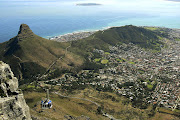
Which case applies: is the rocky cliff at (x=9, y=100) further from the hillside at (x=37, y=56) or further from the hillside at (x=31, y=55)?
the hillside at (x=31, y=55)

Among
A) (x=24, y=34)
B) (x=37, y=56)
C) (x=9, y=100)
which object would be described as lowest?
(x=37, y=56)

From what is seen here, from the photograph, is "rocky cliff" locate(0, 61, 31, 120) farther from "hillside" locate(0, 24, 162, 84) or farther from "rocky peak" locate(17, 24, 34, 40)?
"rocky peak" locate(17, 24, 34, 40)

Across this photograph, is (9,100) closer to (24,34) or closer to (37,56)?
(37,56)

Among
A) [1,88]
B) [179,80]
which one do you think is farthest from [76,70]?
[1,88]

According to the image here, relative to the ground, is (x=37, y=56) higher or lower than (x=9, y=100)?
lower

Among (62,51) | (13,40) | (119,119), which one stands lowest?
(119,119)

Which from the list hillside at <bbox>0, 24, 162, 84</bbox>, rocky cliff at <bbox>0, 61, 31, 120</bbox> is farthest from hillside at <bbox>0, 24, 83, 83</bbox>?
rocky cliff at <bbox>0, 61, 31, 120</bbox>

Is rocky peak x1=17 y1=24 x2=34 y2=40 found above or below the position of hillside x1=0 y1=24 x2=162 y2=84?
above

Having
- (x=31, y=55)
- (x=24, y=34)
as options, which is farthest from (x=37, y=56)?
(x=24, y=34)

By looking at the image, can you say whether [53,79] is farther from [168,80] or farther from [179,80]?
[179,80]
